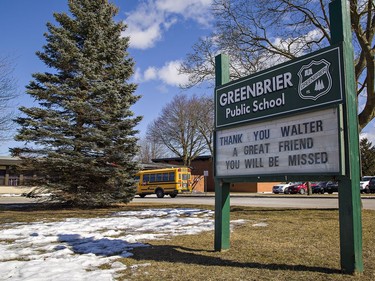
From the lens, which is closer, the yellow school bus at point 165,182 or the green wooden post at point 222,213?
the green wooden post at point 222,213

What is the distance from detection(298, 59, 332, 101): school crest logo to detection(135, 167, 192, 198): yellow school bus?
93.3 feet

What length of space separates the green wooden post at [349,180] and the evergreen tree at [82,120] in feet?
47.1

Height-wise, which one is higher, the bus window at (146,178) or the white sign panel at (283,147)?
the white sign panel at (283,147)

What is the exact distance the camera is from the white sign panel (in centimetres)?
531

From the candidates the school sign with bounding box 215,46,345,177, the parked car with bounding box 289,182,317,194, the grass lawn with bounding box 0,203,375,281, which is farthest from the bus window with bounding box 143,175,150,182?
the school sign with bounding box 215,46,345,177

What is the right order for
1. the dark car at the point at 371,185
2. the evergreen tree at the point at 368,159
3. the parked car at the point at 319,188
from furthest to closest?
1. the evergreen tree at the point at 368,159
2. the parked car at the point at 319,188
3. the dark car at the point at 371,185

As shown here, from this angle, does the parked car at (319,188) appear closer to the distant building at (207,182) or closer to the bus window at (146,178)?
the distant building at (207,182)

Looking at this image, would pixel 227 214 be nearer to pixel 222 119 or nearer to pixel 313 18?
pixel 222 119

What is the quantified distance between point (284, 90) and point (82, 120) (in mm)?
14505

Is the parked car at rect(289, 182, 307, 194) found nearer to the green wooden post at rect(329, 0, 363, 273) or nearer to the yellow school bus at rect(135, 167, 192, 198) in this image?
the yellow school bus at rect(135, 167, 192, 198)

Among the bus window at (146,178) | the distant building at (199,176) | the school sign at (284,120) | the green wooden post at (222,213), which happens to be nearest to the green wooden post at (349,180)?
the school sign at (284,120)

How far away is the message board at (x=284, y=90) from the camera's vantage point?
5.41m

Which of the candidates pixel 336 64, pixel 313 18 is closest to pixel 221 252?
pixel 336 64

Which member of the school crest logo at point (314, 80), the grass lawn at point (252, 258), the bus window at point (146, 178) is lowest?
the grass lawn at point (252, 258)
